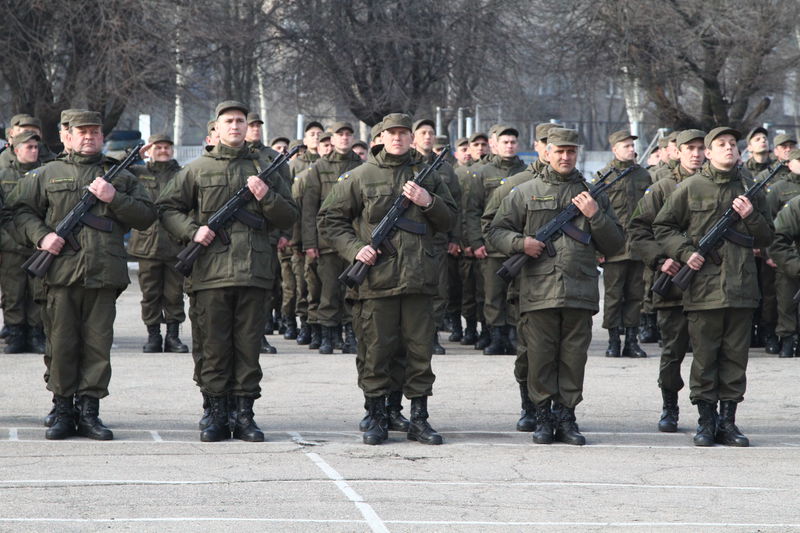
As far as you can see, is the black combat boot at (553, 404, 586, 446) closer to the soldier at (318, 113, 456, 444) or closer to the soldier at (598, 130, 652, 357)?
the soldier at (318, 113, 456, 444)

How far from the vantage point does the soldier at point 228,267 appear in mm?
9539

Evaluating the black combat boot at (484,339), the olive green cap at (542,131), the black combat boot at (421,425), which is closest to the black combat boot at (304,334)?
the black combat boot at (484,339)

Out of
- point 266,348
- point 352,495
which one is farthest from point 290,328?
point 352,495

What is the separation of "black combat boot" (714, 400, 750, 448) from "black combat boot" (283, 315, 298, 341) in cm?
706

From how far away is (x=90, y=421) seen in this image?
9586 mm

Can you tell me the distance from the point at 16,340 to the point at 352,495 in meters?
7.23

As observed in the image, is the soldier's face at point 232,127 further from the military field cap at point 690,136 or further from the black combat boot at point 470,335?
the black combat boot at point 470,335

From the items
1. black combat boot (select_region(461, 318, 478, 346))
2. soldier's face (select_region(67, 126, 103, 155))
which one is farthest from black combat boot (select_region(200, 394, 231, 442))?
black combat boot (select_region(461, 318, 478, 346))

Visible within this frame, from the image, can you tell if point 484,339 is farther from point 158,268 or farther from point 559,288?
point 559,288

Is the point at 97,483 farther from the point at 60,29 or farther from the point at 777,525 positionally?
the point at 60,29

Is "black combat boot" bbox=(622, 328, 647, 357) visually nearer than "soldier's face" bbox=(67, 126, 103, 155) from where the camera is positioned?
No

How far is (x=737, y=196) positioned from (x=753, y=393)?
289 cm

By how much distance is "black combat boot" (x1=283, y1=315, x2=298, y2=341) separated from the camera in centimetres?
1599

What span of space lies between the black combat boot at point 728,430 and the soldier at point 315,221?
5.36 metres
